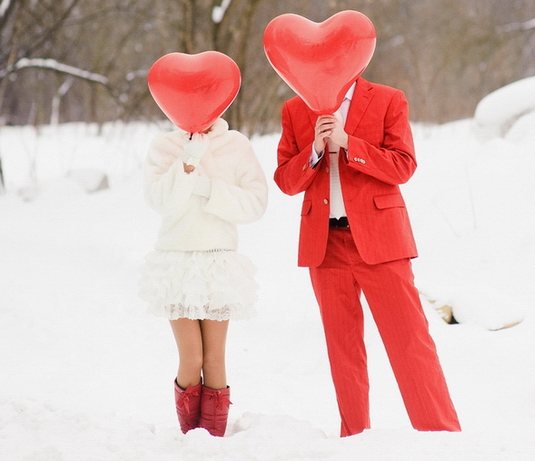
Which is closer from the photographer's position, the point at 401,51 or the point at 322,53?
the point at 322,53

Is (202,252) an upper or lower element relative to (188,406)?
upper

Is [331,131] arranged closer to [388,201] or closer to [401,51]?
[388,201]

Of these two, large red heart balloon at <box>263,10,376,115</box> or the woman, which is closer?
large red heart balloon at <box>263,10,376,115</box>

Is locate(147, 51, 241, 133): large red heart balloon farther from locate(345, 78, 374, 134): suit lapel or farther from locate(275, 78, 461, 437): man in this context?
locate(345, 78, 374, 134): suit lapel

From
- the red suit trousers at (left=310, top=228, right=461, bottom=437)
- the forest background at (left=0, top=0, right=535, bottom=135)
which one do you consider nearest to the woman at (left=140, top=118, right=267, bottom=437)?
the red suit trousers at (left=310, top=228, right=461, bottom=437)

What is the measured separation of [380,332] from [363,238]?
0.33 metres

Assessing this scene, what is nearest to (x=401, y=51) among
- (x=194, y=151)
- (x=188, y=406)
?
(x=194, y=151)

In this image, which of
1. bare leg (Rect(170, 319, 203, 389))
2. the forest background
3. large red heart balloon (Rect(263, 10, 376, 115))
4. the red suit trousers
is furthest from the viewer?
the forest background

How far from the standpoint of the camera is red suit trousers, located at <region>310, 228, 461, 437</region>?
1838mm

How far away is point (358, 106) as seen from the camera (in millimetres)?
1890

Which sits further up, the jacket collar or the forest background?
the forest background

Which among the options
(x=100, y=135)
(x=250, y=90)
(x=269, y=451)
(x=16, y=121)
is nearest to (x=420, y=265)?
(x=269, y=451)

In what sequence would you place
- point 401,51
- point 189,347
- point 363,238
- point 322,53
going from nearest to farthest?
point 322,53
point 363,238
point 189,347
point 401,51

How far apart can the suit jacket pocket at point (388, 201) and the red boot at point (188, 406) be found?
2.85 ft
